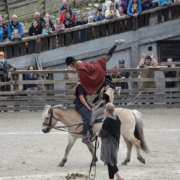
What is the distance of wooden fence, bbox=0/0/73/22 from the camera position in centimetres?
2334

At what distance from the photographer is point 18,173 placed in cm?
758

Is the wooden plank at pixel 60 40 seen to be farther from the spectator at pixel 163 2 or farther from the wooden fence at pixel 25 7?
the wooden fence at pixel 25 7

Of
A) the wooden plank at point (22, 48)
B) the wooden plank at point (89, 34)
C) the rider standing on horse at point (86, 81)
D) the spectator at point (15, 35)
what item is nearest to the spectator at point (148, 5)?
the wooden plank at point (89, 34)

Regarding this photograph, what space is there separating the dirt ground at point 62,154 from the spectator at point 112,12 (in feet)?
17.3

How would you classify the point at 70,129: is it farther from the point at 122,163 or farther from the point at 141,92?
the point at 141,92

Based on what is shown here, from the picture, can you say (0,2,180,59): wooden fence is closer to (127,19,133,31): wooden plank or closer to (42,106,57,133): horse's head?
(127,19,133,31): wooden plank

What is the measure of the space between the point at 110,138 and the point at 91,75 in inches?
70.2

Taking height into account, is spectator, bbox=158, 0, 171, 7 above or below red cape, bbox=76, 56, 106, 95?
above

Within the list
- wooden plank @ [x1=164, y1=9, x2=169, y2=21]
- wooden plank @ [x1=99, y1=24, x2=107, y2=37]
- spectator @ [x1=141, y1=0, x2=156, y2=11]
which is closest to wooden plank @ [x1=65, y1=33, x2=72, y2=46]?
wooden plank @ [x1=99, y1=24, x2=107, y2=37]

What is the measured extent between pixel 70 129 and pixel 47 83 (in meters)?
6.33

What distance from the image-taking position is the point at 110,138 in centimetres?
678

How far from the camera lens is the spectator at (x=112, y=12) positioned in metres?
16.1

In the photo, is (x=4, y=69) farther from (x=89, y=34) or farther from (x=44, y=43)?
(x=89, y=34)

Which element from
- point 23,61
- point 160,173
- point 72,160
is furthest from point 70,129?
point 23,61
